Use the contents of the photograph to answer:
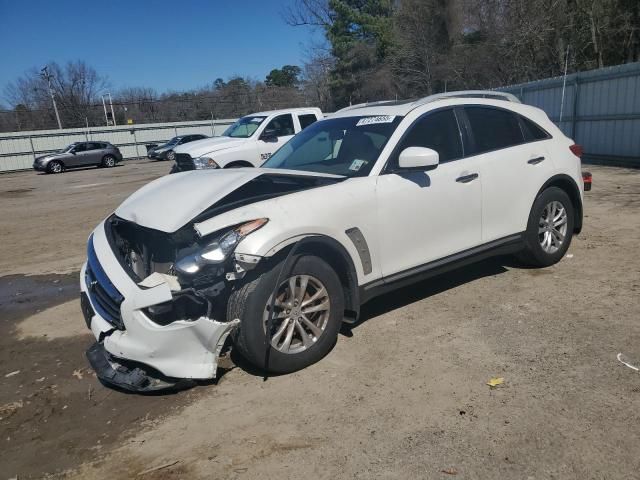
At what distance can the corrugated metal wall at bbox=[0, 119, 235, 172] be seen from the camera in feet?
111

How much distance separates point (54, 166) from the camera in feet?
94.3

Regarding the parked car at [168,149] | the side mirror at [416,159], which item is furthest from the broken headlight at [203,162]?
the parked car at [168,149]

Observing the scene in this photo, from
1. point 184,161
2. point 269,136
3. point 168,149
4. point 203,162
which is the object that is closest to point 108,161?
point 168,149

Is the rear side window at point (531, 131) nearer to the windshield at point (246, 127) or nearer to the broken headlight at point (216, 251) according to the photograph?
the broken headlight at point (216, 251)

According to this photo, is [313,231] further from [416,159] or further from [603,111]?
[603,111]

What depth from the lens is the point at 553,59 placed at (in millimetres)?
26375

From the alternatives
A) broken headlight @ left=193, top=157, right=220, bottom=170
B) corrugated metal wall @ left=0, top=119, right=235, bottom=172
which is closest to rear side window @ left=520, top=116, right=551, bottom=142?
broken headlight @ left=193, top=157, right=220, bottom=170

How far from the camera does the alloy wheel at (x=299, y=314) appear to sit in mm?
3479

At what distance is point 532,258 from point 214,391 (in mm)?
3523

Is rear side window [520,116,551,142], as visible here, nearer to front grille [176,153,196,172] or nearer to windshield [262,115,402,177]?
windshield [262,115,402,177]

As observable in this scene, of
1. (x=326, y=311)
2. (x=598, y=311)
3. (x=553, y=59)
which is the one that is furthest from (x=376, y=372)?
(x=553, y=59)

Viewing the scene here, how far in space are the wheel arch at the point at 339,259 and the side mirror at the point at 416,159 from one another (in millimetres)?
870

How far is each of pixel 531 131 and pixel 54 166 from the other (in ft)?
96.0

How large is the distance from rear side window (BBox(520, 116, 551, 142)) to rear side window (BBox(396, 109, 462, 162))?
0.94 metres
